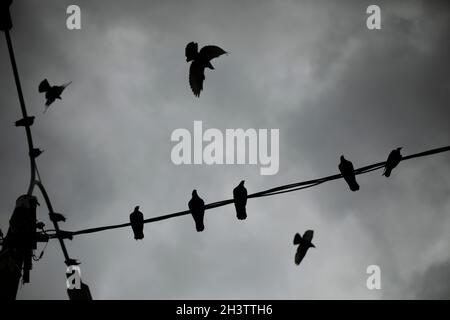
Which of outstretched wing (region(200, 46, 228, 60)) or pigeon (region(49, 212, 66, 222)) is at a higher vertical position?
outstretched wing (region(200, 46, 228, 60))

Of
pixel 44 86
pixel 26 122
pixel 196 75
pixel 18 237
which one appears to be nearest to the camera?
pixel 18 237

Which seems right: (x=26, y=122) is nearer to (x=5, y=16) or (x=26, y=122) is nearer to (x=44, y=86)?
(x=5, y=16)

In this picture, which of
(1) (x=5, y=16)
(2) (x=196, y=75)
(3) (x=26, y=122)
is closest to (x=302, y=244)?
(2) (x=196, y=75)

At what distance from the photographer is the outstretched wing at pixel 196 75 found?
6746 millimetres

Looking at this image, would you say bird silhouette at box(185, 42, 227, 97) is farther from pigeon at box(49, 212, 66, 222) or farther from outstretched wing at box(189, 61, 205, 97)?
pigeon at box(49, 212, 66, 222)

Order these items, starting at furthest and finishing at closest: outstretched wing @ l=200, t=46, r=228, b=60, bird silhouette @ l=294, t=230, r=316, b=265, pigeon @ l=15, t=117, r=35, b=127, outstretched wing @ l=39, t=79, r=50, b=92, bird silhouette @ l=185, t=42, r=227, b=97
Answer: bird silhouette @ l=294, t=230, r=316, b=265 → outstretched wing @ l=39, t=79, r=50, b=92 → outstretched wing @ l=200, t=46, r=228, b=60 → bird silhouette @ l=185, t=42, r=227, b=97 → pigeon @ l=15, t=117, r=35, b=127

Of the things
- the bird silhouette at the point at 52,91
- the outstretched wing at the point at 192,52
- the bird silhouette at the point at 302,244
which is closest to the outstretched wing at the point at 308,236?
the bird silhouette at the point at 302,244

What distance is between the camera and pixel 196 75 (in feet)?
22.8

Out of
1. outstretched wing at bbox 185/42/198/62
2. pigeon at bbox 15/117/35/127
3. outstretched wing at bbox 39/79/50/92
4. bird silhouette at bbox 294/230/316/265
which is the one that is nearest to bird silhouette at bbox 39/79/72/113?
outstretched wing at bbox 39/79/50/92

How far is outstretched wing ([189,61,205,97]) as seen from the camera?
22.1ft

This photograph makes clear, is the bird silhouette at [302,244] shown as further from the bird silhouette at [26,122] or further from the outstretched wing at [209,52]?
the bird silhouette at [26,122]
